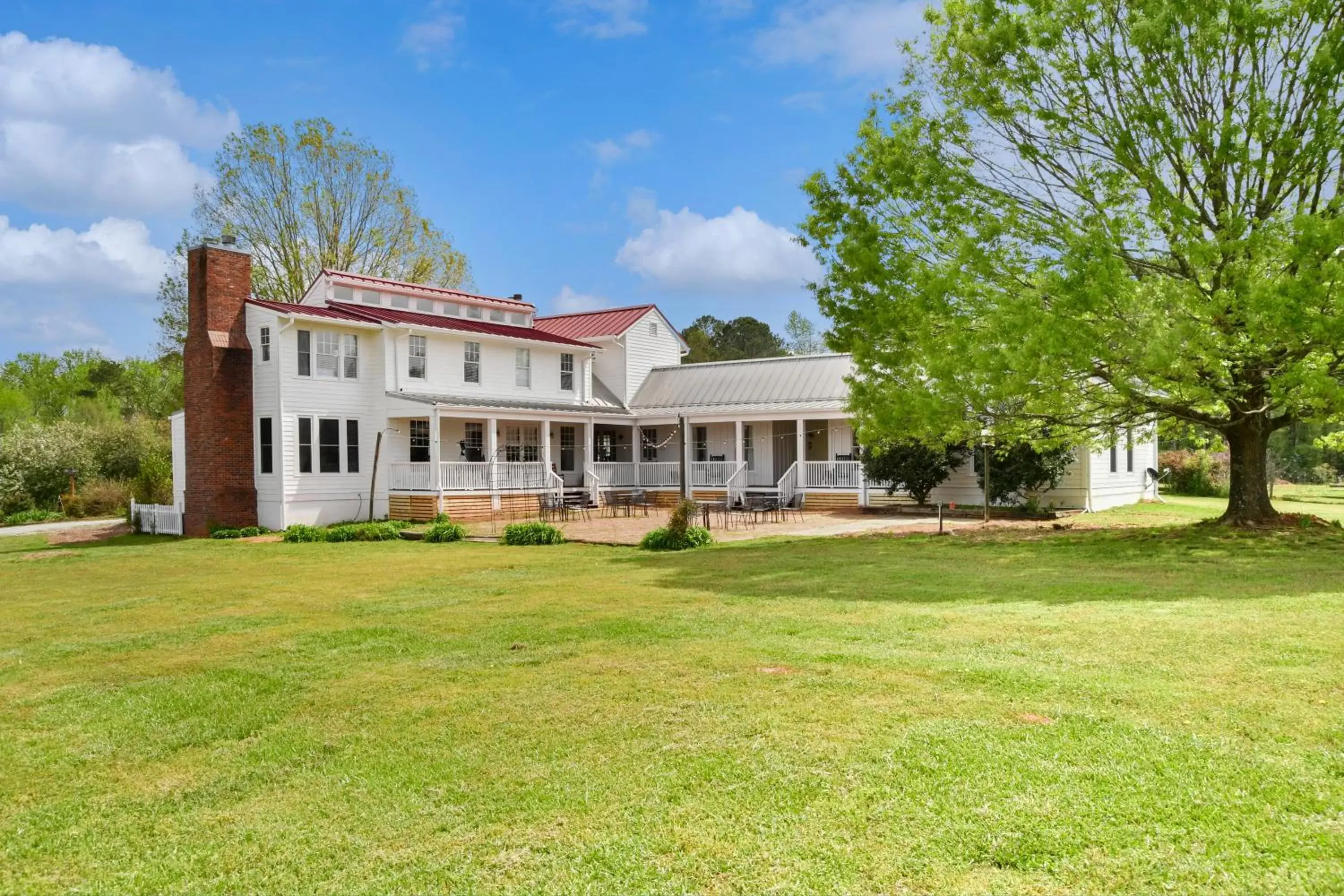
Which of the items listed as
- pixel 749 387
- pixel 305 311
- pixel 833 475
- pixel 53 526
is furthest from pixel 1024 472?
pixel 53 526

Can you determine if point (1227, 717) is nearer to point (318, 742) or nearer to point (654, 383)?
point (318, 742)

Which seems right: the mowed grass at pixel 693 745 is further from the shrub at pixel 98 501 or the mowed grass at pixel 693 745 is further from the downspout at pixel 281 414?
the shrub at pixel 98 501

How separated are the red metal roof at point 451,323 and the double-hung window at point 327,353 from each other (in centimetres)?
78

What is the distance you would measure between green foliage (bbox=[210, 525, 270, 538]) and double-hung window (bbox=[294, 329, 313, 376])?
4222mm

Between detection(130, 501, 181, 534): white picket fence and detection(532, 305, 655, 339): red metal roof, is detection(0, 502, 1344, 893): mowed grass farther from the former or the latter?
detection(532, 305, 655, 339): red metal roof

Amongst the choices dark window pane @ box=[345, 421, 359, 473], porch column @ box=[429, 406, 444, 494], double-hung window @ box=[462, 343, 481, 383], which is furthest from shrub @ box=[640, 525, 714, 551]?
double-hung window @ box=[462, 343, 481, 383]

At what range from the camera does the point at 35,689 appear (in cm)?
771

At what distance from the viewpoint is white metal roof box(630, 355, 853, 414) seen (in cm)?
3159

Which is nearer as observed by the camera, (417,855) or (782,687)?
(417,855)

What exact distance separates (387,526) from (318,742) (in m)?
18.3

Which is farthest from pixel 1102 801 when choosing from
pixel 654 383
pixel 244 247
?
pixel 244 247

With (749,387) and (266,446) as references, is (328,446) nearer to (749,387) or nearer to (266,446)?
(266,446)

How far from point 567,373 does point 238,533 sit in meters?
12.5

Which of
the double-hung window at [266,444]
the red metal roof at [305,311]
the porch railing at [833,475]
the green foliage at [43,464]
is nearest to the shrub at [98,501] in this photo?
the green foliage at [43,464]
